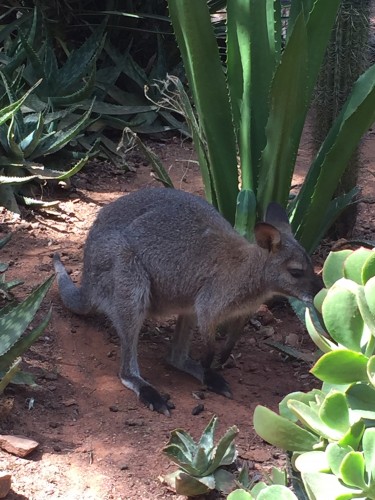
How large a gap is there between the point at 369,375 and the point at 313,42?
3172 mm

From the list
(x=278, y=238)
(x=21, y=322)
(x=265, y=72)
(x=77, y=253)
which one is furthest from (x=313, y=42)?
(x=21, y=322)

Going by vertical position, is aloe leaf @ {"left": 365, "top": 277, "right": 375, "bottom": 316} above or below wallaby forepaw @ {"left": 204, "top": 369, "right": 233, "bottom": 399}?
above

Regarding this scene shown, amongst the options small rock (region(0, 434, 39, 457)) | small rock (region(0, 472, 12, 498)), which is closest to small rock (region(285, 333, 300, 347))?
small rock (region(0, 434, 39, 457))

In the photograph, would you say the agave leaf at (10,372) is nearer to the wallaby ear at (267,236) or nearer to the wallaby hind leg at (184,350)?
the wallaby hind leg at (184,350)

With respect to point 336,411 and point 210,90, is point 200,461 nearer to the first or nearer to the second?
point 336,411

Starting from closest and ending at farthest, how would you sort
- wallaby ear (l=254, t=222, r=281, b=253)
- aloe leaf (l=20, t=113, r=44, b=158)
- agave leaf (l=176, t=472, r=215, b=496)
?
agave leaf (l=176, t=472, r=215, b=496), wallaby ear (l=254, t=222, r=281, b=253), aloe leaf (l=20, t=113, r=44, b=158)

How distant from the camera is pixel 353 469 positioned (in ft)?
6.73

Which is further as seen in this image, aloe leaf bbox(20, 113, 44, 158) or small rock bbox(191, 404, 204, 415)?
aloe leaf bbox(20, 113, 44, 158)

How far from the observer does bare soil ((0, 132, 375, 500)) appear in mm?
3588

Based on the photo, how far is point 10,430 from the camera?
3.80 m

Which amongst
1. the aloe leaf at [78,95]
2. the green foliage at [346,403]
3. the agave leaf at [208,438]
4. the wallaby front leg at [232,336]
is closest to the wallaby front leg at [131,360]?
the wallaby front leg at [232,336]

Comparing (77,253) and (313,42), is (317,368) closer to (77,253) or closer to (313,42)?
(313,42)

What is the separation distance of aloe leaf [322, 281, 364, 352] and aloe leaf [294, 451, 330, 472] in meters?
0.29

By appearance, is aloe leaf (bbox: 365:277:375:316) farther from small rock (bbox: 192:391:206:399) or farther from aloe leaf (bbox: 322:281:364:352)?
small rock (bbox: 192:391:206:399)
